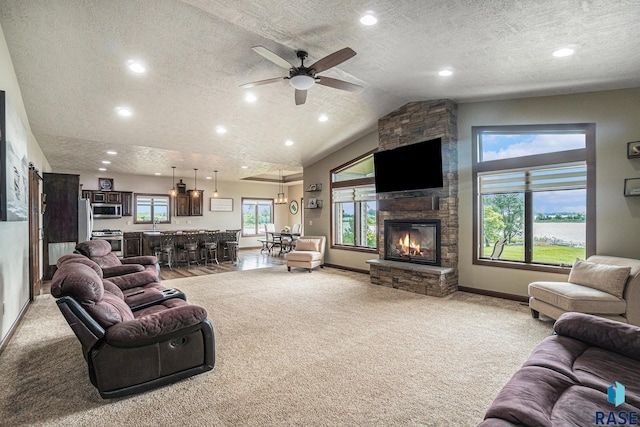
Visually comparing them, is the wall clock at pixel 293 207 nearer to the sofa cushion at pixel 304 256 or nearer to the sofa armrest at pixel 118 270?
the sofa cushion at pixel 304 256

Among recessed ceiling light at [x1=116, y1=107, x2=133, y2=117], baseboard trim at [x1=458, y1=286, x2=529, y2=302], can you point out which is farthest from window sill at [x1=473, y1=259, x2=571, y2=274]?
recessed ceiling light at [x1=116, y1=107, x2=133, y2=117]

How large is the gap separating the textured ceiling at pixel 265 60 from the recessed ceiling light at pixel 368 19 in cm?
6

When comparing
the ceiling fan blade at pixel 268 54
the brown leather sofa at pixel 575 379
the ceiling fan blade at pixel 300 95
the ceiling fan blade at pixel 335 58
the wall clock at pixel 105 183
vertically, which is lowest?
the brown leather sofa at pixel 575 379

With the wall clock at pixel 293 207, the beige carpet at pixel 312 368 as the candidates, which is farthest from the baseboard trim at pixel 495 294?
the wall clock at pixel 293 207

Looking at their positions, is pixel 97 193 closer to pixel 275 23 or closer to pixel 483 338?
pixel 275 23

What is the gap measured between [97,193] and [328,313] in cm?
883

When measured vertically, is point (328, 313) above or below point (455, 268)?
below

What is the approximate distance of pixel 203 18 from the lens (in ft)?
10.6

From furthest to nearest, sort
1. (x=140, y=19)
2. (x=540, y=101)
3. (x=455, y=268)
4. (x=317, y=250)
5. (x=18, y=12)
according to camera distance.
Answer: (x=317, y=250) < (x=455, y=268) < (x=540, y=101) < (x=140, y=19) < (x=18, y=12)

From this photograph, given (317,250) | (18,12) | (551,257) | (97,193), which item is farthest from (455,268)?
(97,193)

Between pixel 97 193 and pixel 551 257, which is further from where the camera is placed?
pixel 97 193

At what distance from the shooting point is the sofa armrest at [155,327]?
224cm

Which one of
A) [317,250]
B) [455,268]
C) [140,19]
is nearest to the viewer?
[140,19]

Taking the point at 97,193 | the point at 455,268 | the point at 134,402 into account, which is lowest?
the point at 134,402
